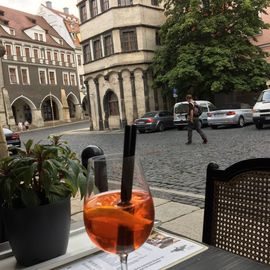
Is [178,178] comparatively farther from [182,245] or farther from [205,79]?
[205,79]

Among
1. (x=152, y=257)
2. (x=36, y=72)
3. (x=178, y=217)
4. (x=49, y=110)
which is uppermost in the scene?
(x=36, y=72)

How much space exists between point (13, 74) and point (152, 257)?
5443 cm

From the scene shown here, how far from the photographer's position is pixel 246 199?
5.80ft

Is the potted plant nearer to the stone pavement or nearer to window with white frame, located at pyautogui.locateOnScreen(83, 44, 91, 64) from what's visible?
the stone pavement

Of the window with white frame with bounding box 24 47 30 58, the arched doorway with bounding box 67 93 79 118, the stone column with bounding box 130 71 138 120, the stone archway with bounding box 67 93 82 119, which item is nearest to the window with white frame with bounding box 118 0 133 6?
the stone column with bounding box 130 71 138 120

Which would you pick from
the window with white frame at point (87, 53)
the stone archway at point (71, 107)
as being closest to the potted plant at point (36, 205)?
the window with white frame at point (87, 53)

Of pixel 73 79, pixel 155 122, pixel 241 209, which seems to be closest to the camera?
pixel 241 209

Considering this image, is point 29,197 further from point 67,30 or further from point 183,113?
point 67,30

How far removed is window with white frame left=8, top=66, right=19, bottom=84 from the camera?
171ft

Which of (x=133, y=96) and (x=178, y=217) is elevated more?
(x=133, y=96)

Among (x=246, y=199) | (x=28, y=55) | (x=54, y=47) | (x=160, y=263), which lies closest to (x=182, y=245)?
(x=160, y=263)

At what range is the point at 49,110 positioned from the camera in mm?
59812

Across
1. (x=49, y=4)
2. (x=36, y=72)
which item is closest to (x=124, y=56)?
(x=36, y=72)

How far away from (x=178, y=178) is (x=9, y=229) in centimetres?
624
